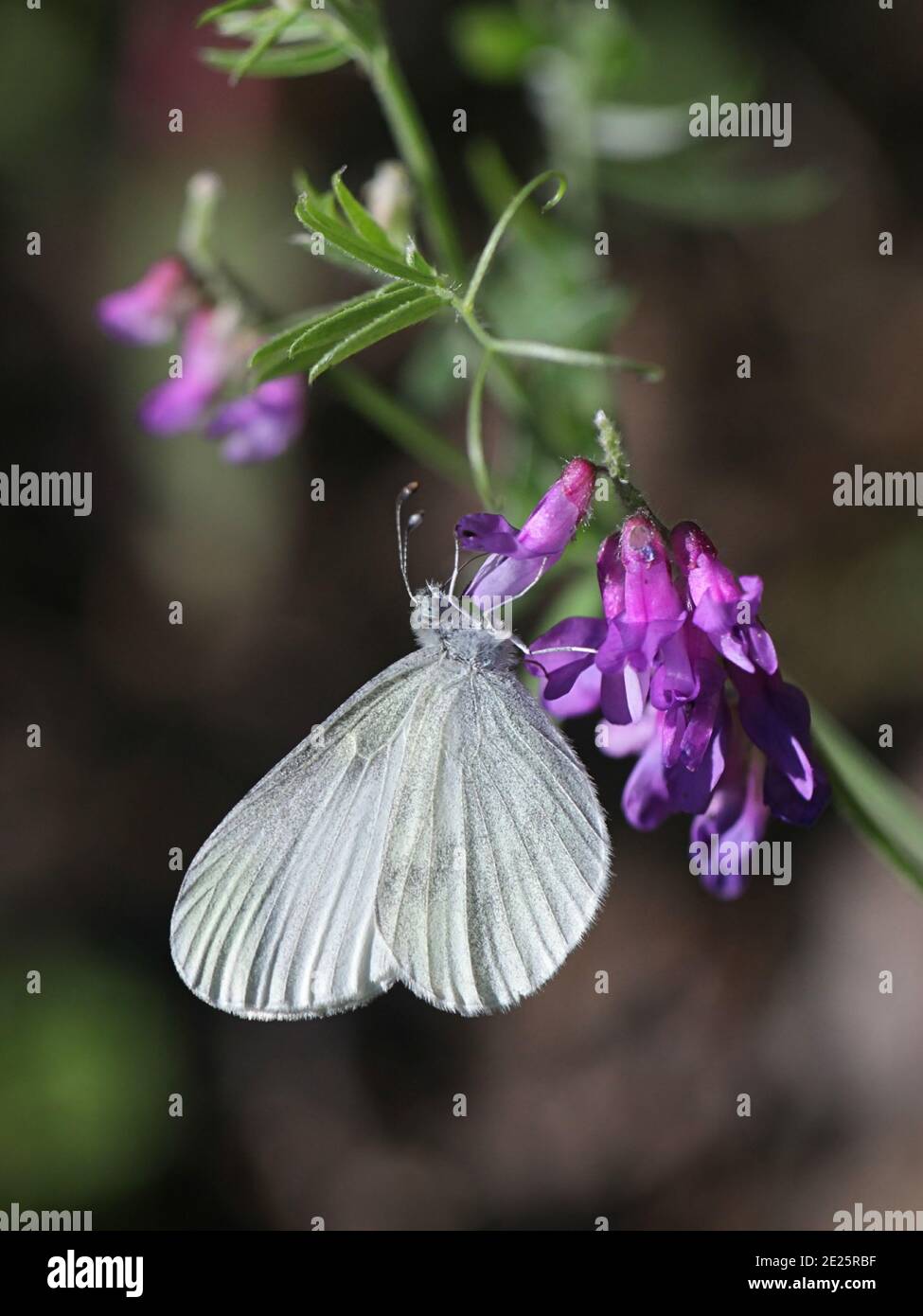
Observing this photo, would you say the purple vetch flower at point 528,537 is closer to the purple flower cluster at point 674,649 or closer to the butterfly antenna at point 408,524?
the purple flower cluster at point 674,649

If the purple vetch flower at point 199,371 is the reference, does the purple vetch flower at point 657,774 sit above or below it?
below

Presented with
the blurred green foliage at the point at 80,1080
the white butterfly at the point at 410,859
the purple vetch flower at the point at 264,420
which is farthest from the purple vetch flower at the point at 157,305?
the blurred green foliage at the point at 80,1080

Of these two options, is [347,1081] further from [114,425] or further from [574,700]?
[574,700]

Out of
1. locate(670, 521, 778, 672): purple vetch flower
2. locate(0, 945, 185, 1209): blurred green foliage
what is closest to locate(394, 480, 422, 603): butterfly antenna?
locate(670, 521, 778, 672): purple vetch flower

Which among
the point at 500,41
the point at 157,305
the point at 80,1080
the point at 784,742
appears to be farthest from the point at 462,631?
the point at 80,1080

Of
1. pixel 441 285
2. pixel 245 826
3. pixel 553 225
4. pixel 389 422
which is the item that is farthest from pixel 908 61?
pixel 245 826

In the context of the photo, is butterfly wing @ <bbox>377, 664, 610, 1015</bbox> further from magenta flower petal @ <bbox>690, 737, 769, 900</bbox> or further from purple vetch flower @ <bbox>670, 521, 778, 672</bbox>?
purple vetch flower @ <bbox>670, 521, 778, 672</bbox>

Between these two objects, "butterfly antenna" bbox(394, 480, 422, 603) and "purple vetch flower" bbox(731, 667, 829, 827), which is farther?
"butterfly antenna" bbox(394, 480, 422, 603)
